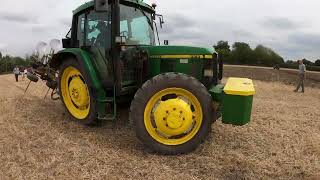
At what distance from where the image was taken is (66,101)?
25.9ft

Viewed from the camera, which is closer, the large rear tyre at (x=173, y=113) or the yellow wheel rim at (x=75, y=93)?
the large rear tyre at (x=173, y=113)

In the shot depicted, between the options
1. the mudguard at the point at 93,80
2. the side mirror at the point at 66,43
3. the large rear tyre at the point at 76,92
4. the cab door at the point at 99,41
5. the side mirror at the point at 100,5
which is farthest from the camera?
the side mirror at the point at 66,43

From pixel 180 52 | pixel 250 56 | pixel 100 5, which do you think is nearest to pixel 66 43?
pixel 100 5

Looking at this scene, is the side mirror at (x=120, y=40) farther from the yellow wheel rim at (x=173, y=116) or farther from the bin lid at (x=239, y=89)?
the bin lid at (x=239, y=89)

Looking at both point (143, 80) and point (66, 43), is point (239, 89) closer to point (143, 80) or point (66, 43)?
point (143, 80)

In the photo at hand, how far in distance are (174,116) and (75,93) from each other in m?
2.39

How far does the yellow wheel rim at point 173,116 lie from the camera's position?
19.6ft

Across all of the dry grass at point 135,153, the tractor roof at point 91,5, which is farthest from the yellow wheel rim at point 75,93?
the tractor roof at point 91,5

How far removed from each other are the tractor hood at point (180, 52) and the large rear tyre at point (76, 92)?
4.26ft

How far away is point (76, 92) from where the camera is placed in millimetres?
7555

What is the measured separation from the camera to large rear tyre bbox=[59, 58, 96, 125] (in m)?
7.15

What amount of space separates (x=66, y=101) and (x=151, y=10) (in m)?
2.34

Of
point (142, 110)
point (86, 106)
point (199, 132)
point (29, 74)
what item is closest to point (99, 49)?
point (86, 106)

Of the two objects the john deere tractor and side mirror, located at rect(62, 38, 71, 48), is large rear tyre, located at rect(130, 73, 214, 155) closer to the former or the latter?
the john deere tractor
